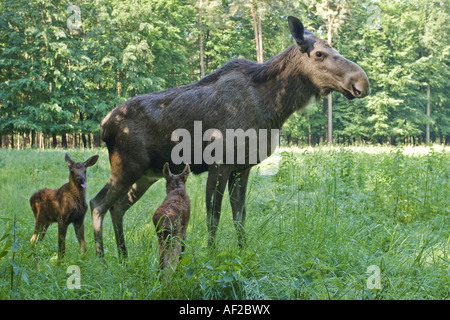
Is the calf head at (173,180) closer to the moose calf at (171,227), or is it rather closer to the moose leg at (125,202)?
the moose calf at (171,227)

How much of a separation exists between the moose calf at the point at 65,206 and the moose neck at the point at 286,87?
2.01m

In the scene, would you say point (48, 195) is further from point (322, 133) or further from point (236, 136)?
point (322, 133)

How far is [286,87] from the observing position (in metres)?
4.45

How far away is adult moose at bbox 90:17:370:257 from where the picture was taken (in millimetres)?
4273

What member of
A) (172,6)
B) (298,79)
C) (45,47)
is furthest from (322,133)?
(298,79)

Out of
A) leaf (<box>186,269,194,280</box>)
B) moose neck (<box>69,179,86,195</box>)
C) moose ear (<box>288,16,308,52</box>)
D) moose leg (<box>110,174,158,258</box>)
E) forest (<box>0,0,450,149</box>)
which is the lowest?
leaf (<box>186,269,194,280</box>)

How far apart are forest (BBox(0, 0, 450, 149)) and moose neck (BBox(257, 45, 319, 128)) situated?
18868 mm

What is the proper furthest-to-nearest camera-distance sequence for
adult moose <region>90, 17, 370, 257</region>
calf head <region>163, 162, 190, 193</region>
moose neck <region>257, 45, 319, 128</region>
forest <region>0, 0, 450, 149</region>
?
forest <region>0, 0, 450, 149</region>, moose neck <region>257, 45, 319, 128</region>, adult moose <region>90, 17, 370, 257</region>, calf head <region>163, 162, 190, 193</region>

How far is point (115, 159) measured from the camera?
463cm

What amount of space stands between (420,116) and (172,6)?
2385 centimetres

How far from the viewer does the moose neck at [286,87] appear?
174 inches

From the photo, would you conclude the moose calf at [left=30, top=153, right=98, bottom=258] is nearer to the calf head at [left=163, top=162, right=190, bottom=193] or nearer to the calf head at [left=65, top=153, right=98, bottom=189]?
the calf head at [left=65, top=153, right=98, bottom=189]

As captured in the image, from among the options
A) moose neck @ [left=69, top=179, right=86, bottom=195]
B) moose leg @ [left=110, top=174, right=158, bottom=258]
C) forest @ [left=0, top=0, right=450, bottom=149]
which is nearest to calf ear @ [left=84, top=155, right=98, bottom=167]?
moose neck @ [left=69, top=179, right=86, bottom=195]

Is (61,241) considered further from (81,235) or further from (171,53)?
(171,53)
